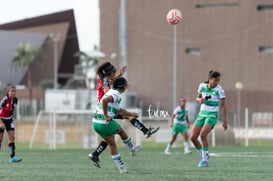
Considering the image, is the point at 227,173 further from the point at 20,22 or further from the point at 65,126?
the point at 20,22

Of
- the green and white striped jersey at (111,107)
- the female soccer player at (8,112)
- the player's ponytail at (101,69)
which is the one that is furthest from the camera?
the female soccer player at (8,112)

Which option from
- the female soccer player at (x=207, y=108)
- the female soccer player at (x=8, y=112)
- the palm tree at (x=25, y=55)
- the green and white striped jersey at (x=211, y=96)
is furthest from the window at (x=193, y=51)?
the green and white striped jersey at (x=211, y=96)

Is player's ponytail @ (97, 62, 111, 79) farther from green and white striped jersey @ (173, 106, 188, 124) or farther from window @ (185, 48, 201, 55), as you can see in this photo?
window @ (185, 48, 201, 55)

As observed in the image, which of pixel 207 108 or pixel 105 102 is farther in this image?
pixel 207 108

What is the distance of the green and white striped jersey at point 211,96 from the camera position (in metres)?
17.9

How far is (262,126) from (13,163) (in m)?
34.6

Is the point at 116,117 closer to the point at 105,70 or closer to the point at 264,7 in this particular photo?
the point at 105,70

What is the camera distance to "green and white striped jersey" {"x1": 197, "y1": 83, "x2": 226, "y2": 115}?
58.6 ft

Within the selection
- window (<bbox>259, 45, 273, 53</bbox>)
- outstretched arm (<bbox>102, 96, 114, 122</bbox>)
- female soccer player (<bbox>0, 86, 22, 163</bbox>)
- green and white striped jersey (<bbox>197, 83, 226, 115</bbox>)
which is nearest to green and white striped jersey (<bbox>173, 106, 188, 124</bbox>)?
female soccer player (<bbox>0, 86, 22, 163</bbox>)

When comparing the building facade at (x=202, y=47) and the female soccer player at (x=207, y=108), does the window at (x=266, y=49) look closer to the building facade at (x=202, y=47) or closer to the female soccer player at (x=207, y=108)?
the building facade at (x=202, y=47)

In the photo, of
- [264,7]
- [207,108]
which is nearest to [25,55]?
[264,7]

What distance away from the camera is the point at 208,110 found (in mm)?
18078

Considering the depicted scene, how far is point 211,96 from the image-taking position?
17.9 meters

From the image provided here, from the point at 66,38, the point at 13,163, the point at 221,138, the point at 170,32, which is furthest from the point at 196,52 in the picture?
the point at 13,163
